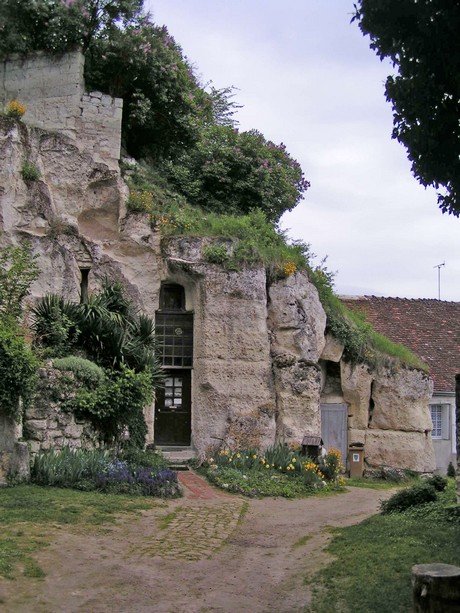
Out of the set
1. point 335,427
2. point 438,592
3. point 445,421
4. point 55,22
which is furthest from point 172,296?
point 438,592

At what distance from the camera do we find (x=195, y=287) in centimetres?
1841

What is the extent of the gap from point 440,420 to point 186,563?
16710 mm

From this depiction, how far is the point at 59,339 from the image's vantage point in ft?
48.5

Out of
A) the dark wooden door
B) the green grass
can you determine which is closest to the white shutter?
the dark wooden door

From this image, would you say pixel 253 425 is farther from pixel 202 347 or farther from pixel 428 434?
pixel 428 434

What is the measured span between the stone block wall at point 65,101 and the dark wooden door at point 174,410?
20.6ft

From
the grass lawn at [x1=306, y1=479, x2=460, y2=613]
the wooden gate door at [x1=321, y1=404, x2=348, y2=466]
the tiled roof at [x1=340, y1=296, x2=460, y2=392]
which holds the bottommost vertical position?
the grass lawn at [x1=306, y1=479, x2=460, y2=613]

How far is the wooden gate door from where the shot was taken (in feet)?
66.7

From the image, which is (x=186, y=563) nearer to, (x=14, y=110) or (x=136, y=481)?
(x=136, y=481)

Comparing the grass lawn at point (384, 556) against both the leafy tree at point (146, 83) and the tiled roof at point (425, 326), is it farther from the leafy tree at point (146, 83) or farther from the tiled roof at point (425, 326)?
the leafy tree at point (146, 83)

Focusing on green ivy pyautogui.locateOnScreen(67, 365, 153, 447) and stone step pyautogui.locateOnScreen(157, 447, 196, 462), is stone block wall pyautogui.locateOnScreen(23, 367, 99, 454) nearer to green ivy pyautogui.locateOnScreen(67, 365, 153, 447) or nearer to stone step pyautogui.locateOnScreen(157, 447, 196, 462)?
green ivy pyautogui.locateOnScreen(67, 365, 153, 447)

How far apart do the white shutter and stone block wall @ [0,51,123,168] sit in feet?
43.3

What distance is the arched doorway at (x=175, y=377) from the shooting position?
18359mm

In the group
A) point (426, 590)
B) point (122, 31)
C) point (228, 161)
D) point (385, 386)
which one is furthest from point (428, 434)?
point (426, 590)
